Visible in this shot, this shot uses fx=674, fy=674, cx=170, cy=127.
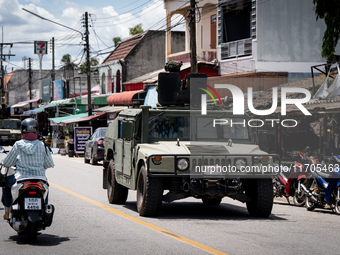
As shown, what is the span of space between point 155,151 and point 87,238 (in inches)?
114

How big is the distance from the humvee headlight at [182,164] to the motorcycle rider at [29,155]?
3133mm

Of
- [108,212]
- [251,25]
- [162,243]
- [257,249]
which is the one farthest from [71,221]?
[251,25]

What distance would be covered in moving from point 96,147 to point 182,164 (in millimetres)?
19730

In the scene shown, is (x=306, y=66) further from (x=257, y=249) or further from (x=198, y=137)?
(x=257, y=249)

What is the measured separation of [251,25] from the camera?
35.6m

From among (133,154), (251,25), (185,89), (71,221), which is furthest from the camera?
(251,25)

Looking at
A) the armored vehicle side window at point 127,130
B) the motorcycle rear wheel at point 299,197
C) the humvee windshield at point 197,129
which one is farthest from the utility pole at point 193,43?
the armored vehicle side window at point 127,130

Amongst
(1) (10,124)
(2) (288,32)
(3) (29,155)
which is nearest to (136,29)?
(1) (10,124)

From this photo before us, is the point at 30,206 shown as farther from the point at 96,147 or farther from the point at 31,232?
the point at 96,147

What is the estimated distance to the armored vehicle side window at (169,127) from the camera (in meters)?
13.6

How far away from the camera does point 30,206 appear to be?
29.8 feet

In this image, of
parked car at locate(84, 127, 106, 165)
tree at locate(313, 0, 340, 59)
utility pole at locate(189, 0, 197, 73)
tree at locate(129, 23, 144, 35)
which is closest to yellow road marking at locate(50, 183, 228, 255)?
tree at locate(313, 0, 340, 59)

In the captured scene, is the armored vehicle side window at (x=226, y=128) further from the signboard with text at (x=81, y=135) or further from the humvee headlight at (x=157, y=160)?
the signboard with text at (x=81, y=135)

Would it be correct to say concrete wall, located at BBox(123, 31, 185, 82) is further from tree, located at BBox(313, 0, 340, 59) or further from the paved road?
the paved road
